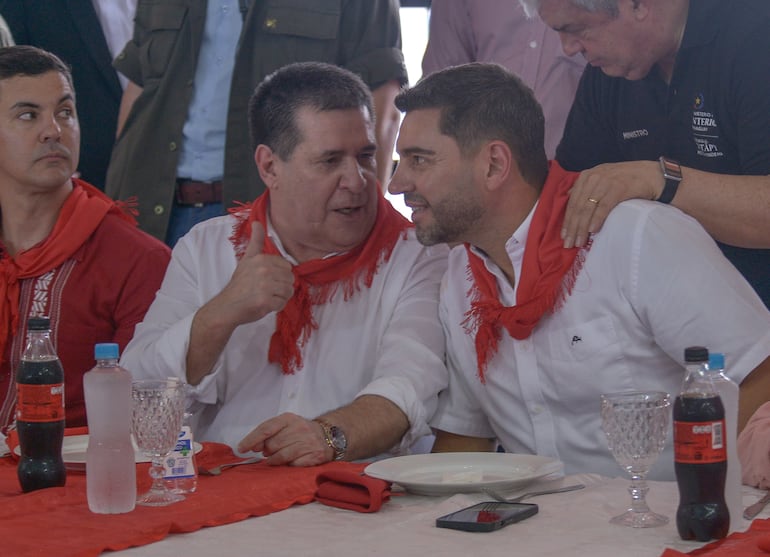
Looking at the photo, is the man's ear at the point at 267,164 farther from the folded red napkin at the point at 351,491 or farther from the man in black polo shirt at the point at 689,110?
the folded red napkin at the point at 351,491

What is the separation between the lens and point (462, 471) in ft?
6.72

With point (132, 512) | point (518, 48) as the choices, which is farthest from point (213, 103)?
point (132, 512)

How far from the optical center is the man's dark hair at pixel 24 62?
317 centimetres

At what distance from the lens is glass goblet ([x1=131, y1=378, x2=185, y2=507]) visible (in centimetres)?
188

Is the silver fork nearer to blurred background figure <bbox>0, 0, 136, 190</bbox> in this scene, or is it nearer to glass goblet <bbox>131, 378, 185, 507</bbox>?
glass goblet <bbox>131, 378, 185, 507</bbox>

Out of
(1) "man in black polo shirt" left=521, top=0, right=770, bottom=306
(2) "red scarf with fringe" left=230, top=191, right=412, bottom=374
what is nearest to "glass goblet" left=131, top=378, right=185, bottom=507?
(2) "red scarf with fringe" left=230, top=191, right=412, bottom=374

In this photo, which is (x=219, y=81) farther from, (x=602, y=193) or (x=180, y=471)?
(x=180, y=471)

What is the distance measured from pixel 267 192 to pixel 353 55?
0.74 meters

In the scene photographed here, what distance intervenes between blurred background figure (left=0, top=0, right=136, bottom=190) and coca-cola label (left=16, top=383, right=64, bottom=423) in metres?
2.09

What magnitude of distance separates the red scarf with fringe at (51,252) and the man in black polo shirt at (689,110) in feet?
4.27

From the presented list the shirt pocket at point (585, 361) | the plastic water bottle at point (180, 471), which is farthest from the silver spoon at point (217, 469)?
the shirt pocket at point (585, 361)

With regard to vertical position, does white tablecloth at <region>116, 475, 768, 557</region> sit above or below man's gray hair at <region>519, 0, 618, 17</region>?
below

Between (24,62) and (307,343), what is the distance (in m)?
1.19

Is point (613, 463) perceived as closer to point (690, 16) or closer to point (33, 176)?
point (690, 16)
